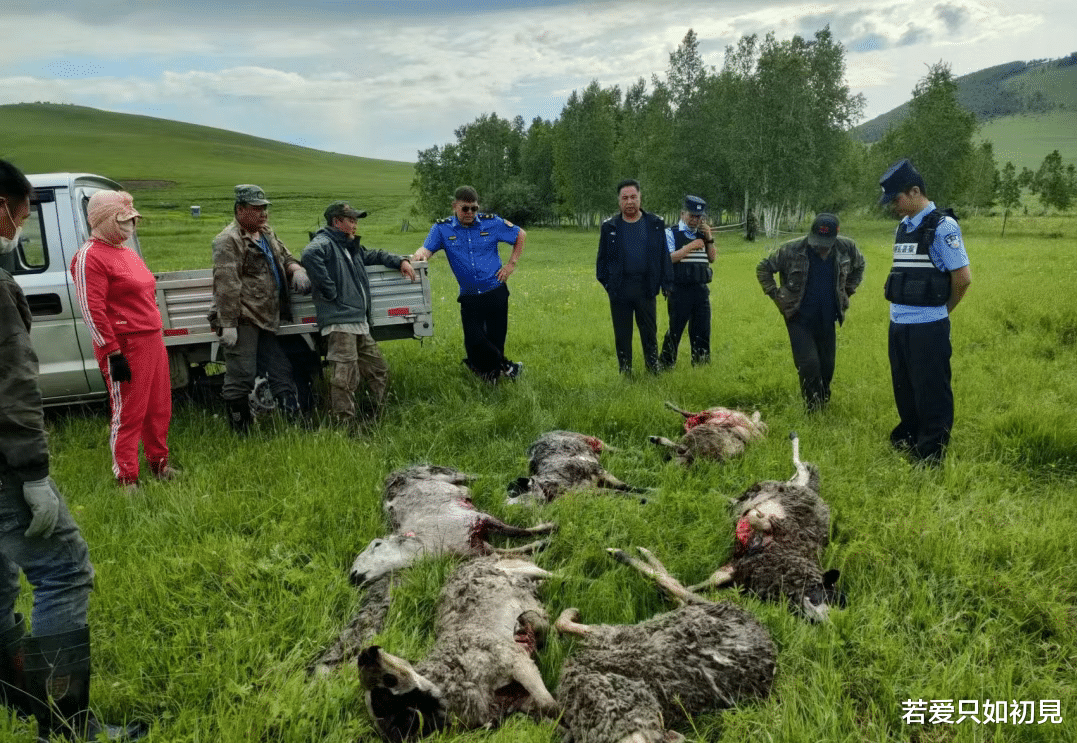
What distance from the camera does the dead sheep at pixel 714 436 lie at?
5.00 m

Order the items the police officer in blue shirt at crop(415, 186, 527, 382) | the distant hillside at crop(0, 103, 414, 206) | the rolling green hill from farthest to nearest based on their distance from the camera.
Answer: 1. the rolling green hill
2. the distant hillside at crop(0, 103, 414, 206)
3. the police officer in blue shirt at crop(415, 186, 527, 382)

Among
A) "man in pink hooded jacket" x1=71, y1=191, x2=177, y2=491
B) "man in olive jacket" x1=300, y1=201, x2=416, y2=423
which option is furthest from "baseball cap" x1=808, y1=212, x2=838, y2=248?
"man in pink hooded jacket" x1=71, y1=191, x2=177, y2=491

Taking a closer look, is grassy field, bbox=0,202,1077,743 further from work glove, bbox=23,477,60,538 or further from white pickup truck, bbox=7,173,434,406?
work glove, bbox=23,477,60,538

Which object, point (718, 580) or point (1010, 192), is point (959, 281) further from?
point (1010, 192)

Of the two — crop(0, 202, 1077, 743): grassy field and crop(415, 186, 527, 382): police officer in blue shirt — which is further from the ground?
crop(415, 186, 527, 382): police officer in blue shirt

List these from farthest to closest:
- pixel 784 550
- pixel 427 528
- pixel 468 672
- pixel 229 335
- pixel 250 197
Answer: pixel 250 197, pixel 229 335, pixel 427 528, pixel 784 550, pixel 468 672

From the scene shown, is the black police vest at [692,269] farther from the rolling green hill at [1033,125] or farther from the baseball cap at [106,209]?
the rolling green hill at [1033,125]

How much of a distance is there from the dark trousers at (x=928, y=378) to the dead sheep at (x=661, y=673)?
299cm

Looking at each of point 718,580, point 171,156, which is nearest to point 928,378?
point 718,580

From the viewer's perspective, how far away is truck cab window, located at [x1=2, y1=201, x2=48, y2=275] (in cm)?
556

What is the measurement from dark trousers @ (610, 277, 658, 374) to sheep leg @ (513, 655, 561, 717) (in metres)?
4.88

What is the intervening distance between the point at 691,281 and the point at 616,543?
4388 mm

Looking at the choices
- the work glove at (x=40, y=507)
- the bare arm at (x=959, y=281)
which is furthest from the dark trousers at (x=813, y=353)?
the work glove at (x=40, y=507)

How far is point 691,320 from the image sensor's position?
7.86m
